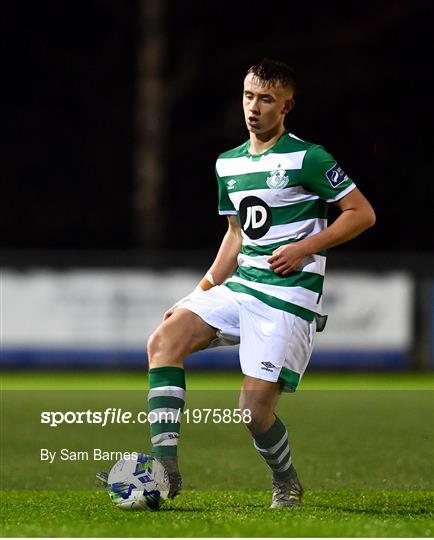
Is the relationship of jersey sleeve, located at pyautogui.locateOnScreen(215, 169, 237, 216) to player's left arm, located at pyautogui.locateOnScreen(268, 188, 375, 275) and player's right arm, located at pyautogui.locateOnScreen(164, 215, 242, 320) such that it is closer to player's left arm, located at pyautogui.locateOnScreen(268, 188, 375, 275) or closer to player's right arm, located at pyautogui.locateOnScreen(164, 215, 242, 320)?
player's right arm, located at pyautogui.locateOnScreen(164, 215, 242, 320)

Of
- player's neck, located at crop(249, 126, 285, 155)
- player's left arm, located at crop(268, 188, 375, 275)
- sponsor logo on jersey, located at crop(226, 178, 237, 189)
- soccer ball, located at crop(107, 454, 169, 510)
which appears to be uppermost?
player's neck, located at crop(249, 126, 285, 155)

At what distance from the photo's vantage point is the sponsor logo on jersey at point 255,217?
5977 mm

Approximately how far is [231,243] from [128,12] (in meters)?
17.6

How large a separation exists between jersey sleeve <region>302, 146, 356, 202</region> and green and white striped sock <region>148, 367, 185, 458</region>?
100 cm

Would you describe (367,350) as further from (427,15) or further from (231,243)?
(231,243)

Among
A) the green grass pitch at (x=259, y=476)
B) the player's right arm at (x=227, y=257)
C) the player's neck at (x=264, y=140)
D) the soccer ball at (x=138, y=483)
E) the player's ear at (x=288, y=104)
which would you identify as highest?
the player's ear at (x=288, y=104)

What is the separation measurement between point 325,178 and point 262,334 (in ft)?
2.42

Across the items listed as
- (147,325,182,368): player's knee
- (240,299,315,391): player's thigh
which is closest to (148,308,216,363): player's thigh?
(147,325,182,368): player's knee

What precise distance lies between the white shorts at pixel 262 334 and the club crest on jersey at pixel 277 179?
0.50m

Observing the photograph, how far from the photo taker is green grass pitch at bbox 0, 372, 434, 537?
17.1 feet

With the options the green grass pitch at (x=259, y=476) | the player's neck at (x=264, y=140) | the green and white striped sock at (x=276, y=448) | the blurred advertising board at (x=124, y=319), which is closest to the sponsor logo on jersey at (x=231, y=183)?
the player's neck at (x=264, y=140)

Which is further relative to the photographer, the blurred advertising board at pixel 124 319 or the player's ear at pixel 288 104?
the blurred advertising board at pixel 124 319

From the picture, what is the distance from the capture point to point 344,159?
18.3 metres

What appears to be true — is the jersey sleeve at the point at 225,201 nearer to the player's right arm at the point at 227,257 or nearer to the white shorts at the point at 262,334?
the player's right arm at the point at 227,257
